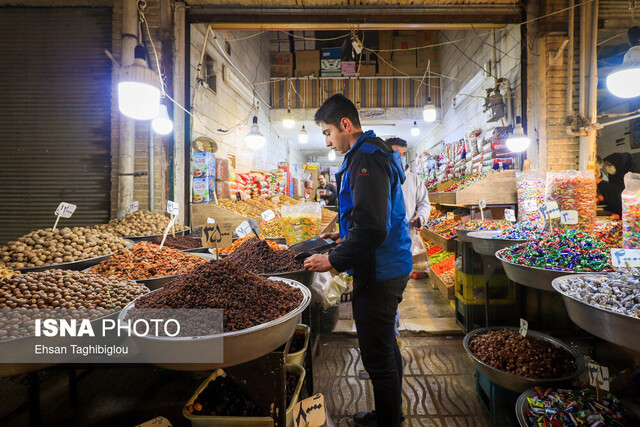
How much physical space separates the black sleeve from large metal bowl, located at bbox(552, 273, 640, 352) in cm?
84

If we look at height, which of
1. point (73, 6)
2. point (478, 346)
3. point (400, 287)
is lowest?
point (478, 346)

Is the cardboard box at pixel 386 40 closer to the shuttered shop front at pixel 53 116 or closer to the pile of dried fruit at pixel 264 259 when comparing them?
the shuttered shop front at pixel 53 116

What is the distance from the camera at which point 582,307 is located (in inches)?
47.6

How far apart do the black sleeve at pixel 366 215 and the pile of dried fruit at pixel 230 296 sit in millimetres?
319

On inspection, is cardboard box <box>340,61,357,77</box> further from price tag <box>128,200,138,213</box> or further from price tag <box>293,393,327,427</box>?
price tag <box>293,393,327,427</box>

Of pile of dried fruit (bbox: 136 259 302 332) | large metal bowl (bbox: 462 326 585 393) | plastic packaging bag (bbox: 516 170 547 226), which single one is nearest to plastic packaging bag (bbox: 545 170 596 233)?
plastic packaging bag (bbox: 516 170 547 226)

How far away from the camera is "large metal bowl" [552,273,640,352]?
1028 millimetres

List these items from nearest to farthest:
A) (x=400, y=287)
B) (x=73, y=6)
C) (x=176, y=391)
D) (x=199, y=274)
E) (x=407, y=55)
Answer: (x=199, y=274) → (x=400, y=287) → (x=176, y=391) → (x=73, y=6) → (x=407, y=55)

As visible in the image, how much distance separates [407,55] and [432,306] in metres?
9.32

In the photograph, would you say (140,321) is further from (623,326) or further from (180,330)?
(623,326)

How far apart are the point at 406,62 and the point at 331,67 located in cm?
258

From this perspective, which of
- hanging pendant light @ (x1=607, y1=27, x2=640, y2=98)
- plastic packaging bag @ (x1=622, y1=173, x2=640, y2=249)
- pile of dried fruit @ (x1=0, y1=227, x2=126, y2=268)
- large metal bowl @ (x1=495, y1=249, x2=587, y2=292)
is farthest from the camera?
hanging pendant light @ (x1=607, y1=27, x2=640, y2=98)

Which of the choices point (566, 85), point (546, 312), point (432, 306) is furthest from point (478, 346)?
point (566, 85)

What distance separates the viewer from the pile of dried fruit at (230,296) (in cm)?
120
